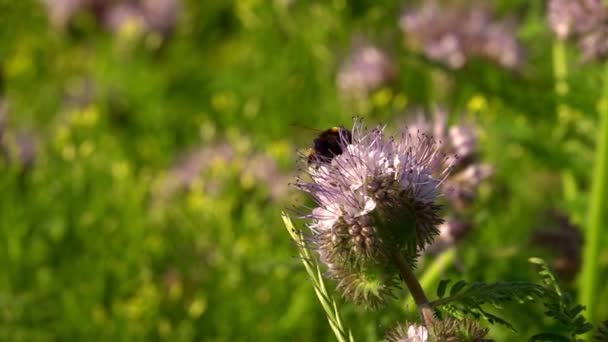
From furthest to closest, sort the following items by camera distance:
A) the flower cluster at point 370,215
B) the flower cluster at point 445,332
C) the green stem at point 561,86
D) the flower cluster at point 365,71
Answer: the flower cluster at point 365,71 → the green stem at point 561,86 → the flower cluster at point 370,215 → the flower cluster at point 445,332

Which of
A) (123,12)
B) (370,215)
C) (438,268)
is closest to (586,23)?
(438,268)

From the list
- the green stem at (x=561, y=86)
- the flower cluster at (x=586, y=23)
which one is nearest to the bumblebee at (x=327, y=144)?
the flower cluster at (x=586, y=23)

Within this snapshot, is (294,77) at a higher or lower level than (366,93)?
higher

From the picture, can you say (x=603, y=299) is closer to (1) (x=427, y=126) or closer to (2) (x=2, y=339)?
(1) (x=427, y=126)

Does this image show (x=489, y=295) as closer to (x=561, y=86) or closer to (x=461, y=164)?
(x=461, y=164)

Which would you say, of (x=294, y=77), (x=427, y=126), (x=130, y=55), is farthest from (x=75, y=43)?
(x=427, y=126)

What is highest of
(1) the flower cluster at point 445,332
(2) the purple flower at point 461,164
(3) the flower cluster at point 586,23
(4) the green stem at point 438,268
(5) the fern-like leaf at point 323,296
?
(3) the flower cluster at point 586,23

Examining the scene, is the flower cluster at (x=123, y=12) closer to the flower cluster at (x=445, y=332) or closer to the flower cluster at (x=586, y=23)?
the flower cluster at (x=586, y=23)
